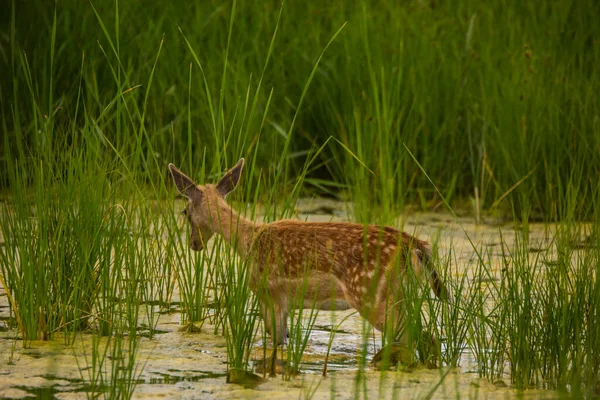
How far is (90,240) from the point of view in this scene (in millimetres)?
5355

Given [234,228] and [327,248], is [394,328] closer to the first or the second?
[327,248]

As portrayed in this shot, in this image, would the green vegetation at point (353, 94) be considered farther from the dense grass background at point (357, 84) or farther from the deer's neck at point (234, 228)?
the deer's neck at point (234, 228)

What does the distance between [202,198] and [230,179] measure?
0.61 feet

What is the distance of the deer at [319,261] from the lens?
4906mm

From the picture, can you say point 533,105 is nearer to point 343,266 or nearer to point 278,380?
point 343,266

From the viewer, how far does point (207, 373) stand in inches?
185

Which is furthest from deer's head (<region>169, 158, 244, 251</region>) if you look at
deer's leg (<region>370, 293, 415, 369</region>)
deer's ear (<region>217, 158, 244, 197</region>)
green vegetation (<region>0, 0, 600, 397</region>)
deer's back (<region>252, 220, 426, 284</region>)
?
deer's leg (<region>370, 293, 415, 369</region>)

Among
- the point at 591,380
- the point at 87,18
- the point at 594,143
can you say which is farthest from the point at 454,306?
the point at 87,18

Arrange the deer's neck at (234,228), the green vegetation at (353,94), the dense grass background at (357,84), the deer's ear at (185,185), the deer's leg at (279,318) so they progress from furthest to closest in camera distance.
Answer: the dense grass background at (357,84), the green vegetation at (353,94), the deer's ear at (185,185), the deer's neck at (234,228), the deer's leg at (279,318)

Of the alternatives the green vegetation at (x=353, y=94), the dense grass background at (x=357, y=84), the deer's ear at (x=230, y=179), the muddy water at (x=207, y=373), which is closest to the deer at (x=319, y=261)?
the deer's ear at (x=230, y=179)

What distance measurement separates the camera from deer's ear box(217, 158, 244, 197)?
5.61m

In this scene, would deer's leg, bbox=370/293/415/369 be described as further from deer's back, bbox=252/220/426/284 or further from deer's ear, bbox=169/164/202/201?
deer's ear, bbox=169/164/202/201

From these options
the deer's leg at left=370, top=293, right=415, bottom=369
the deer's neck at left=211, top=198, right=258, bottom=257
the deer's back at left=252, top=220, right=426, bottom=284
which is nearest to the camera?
the deer's leg at left=370, top=293, right=415, bottom=369

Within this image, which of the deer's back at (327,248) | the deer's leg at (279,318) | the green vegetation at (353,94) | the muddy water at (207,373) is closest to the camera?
the muddy water at (207,373)
